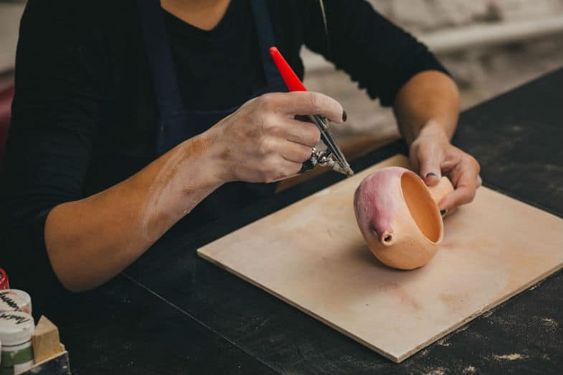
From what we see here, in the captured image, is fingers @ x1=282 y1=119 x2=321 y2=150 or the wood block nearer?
the wood block

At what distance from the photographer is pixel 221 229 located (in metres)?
1.59

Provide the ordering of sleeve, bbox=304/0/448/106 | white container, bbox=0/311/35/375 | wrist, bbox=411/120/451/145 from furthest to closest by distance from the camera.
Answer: sleeve, bbox=304/0/448/106 < wrist, bbox=411/120/451/145 < white container, bbox=0/311/35/375

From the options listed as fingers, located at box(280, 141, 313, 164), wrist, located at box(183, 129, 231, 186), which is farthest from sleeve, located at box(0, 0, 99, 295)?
fingers, located at box(280, 141, 313, 164)

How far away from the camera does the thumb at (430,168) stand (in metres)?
1.61

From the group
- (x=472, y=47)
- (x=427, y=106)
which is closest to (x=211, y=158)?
(x=427, y=106)

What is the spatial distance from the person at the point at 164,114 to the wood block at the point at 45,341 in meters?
0.32

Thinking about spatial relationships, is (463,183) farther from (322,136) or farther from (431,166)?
(322,136)

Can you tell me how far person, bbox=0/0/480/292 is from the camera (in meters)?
1.41

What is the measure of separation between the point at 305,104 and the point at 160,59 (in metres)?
0.49

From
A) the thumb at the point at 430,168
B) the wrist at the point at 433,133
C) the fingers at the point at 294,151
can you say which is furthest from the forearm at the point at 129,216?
the wrist at the point at 433,133

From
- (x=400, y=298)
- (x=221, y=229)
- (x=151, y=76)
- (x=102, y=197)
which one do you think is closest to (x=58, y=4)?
(x=151, y=76)

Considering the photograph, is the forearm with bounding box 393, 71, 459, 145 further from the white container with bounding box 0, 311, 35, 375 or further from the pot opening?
the white container with bounding box 0, 311, 35, 375

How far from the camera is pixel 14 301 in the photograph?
44.8 inches

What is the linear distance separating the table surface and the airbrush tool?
0.24 meters
